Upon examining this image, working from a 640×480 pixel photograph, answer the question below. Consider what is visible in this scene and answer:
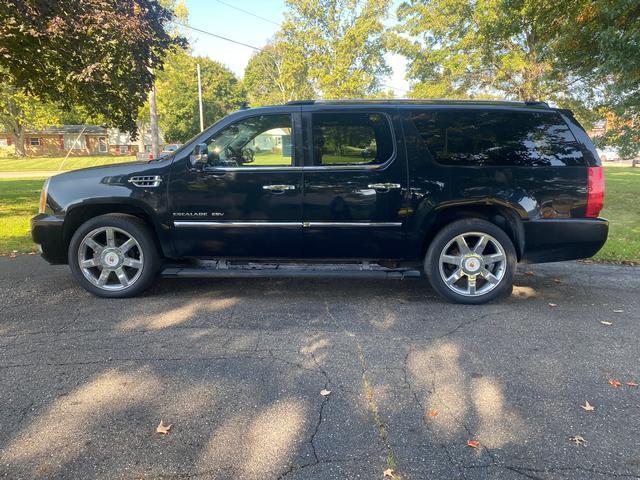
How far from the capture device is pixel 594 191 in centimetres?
456

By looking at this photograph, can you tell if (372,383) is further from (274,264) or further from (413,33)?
(413,33)

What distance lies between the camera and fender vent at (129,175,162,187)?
184 inches

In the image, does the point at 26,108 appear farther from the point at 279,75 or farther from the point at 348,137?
the point at 279,75

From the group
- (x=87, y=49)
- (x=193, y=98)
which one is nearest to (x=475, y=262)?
(x=87, y=49)

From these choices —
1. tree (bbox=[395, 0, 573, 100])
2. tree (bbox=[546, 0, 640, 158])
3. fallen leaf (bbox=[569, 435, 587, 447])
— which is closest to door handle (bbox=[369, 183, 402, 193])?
fallen leaf (bbox=[569, 435, 587, 447])

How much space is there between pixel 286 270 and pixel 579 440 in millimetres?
2972

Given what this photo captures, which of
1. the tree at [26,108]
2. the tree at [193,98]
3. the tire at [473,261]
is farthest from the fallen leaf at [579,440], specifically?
the tree at [193,98]

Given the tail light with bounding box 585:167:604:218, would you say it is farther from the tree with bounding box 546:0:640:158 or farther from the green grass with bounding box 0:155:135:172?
the green grass with bounding box 0:155:135:172

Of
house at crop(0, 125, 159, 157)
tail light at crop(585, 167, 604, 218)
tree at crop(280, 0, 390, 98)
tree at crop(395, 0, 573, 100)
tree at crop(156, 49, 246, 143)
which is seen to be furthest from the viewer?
house at crop(0, 125, 159, 157)

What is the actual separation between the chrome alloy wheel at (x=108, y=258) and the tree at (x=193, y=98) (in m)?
35.3

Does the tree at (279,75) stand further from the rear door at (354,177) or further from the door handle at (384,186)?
the door handle at (384,186)

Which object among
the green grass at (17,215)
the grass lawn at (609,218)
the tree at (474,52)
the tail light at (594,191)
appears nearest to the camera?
the tail light at (594,191)

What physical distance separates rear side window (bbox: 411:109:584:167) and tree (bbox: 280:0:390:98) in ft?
87.9

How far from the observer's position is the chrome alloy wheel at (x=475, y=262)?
15.4 feet
